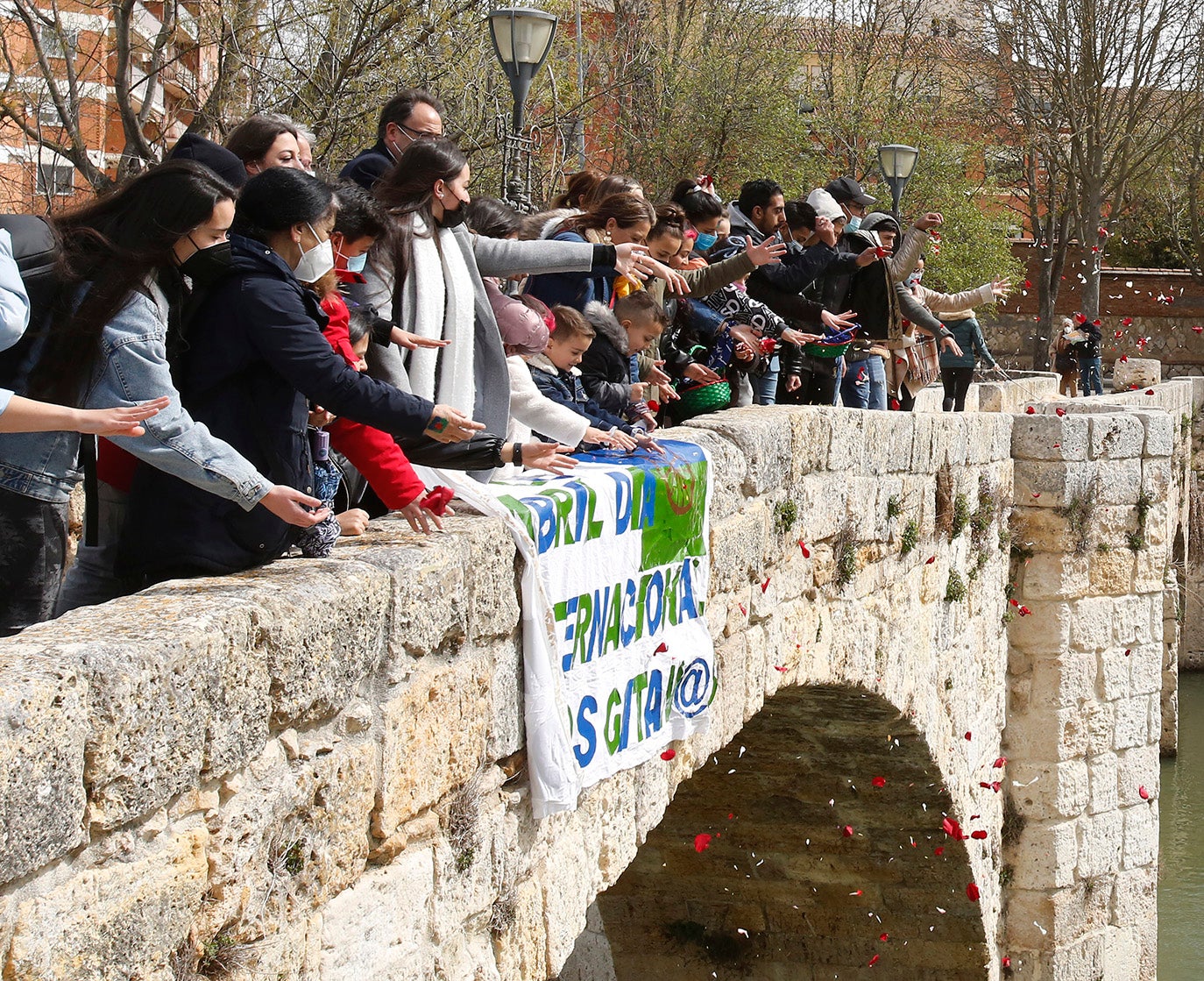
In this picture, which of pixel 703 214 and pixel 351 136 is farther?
pixel 351 136

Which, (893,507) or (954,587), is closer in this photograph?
(893,507)

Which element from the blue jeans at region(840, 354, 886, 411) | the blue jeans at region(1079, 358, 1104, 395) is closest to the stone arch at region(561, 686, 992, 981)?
the blue jeans at region(840, 354, 886, 411)

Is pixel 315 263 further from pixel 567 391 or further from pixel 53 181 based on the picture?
pixel 53 181

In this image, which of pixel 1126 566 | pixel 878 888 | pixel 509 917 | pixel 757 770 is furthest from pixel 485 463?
pixel 1126 566

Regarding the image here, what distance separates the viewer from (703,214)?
6.55 metres

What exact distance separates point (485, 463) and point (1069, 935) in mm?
7935

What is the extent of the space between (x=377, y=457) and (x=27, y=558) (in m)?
0.78

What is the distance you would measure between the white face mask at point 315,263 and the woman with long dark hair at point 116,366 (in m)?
0.33

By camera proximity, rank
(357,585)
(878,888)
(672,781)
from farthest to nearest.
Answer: (878,888) < (672,781) < (357,585)

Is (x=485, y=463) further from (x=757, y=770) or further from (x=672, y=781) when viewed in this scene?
(x=757, y=770)

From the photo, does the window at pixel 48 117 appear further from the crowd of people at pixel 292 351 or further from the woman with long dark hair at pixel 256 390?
the woman with long dark hair at pixel 256 390

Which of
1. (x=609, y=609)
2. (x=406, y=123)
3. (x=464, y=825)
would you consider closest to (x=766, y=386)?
(x=406, y=123)

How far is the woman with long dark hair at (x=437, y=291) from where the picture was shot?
3.91m

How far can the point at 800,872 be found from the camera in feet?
31.4
